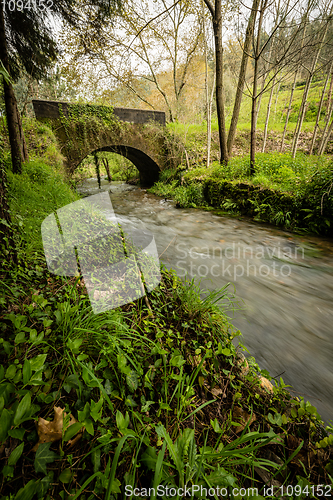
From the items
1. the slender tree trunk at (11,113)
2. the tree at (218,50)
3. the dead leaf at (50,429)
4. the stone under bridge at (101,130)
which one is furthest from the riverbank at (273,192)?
the slender tree trunk at (11,113)

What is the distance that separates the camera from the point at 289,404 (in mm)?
1514

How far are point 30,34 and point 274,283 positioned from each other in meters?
6.96

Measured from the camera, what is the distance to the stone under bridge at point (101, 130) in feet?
28.5

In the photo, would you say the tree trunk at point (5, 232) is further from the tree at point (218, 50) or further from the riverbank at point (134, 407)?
the tree at point (218, 50)

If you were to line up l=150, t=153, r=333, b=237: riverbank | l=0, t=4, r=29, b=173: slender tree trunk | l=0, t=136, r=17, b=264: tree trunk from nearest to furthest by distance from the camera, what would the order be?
l=0, t=136, r=17, b=264: tree trunk < l=0, t=4, r=29, b=173: slender tree trunk < l=150, t=153, r=333, b=237: riverbank

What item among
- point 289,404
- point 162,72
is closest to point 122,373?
point 289,404

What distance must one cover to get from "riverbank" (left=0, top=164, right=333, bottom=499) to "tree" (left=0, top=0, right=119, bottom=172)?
164 inches

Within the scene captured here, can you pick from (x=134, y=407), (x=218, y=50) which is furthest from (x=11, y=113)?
(x=218, y=50)

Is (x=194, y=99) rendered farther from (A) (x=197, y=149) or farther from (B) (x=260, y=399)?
(B) (x=260, y=399)

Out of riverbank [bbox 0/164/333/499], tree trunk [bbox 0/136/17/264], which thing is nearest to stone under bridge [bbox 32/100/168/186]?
tree trunk [bbox 0/136/17/264]

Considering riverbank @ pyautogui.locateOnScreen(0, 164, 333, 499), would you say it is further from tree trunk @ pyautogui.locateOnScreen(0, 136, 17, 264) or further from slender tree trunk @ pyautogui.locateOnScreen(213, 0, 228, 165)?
slender tree trunk @ pyautogui.locateOnScreen(213, 0, 228, 165)

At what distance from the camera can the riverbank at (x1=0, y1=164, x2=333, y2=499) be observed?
0.92m

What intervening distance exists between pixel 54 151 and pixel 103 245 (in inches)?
281

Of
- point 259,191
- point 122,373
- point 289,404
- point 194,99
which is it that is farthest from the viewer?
point 194,99
